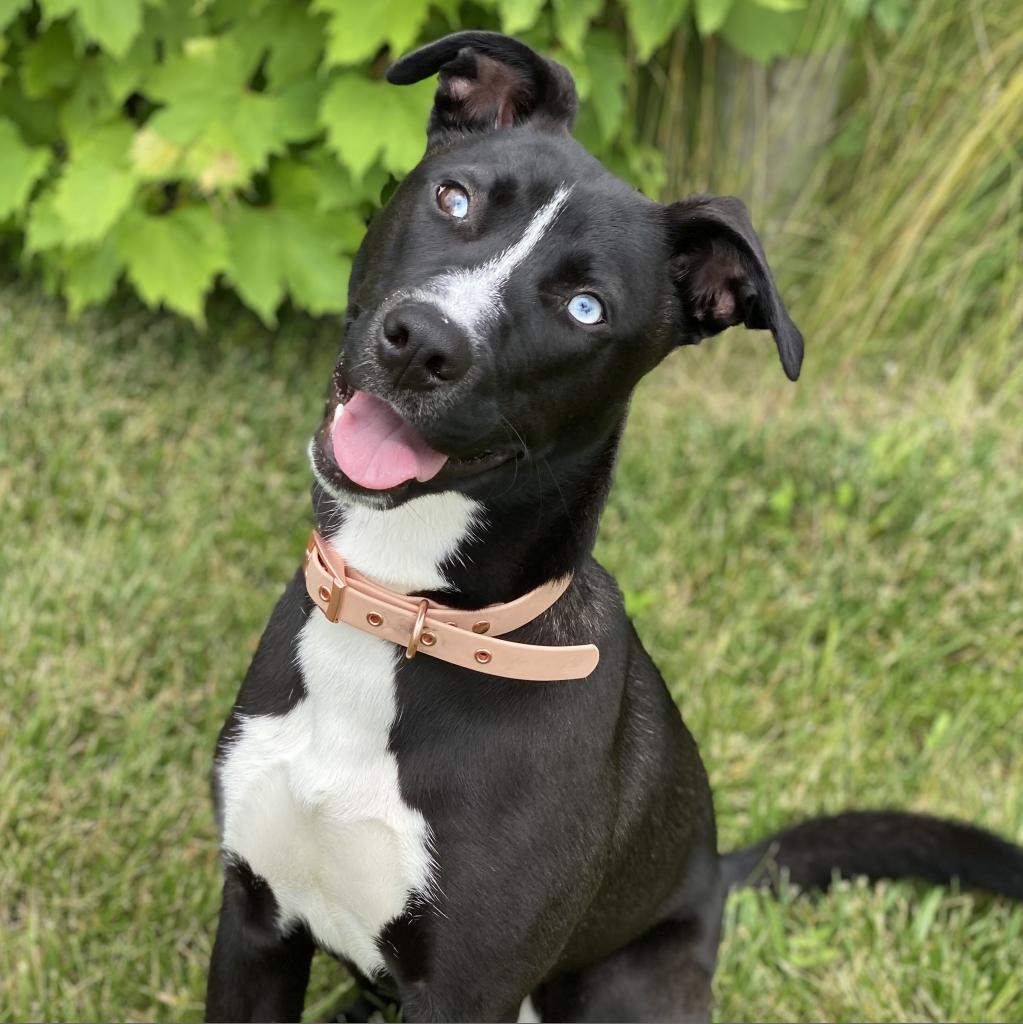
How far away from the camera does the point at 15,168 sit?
456 cm

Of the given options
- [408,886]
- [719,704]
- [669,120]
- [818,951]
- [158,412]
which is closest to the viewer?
[408,886]

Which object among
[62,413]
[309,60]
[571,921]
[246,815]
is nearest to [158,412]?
[62,413]

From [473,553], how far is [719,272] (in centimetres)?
68

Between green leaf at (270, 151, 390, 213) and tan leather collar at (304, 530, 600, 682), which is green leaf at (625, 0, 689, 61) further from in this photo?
tan leather collar at (304, 530, 600, 682)

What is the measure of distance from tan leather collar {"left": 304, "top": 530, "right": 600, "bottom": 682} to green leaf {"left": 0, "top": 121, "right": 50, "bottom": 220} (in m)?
2.74

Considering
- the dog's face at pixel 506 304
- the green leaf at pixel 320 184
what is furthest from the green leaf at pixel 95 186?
the dog's face at pixel 506 304

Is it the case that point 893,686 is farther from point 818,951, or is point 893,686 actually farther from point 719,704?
point 818,951

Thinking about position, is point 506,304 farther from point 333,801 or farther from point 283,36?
point 283,36

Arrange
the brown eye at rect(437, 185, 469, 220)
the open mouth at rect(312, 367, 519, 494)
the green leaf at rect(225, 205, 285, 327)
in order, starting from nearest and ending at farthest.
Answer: the open mouth at rect(312, 367, 519, 494), the brown eye at rect(437, 185, 469, 220), the green leaf at rect(225, 205, 285, 327)

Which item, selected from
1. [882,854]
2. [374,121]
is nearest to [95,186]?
[374,121]

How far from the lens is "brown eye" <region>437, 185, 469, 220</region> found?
2273mm

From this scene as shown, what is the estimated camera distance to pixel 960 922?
347 centimetres

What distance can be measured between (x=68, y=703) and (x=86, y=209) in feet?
5.54

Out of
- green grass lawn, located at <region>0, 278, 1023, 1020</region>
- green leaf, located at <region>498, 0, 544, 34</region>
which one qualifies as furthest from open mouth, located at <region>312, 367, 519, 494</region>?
green leaf, located at <region>498, 0, 544, 34</region>
